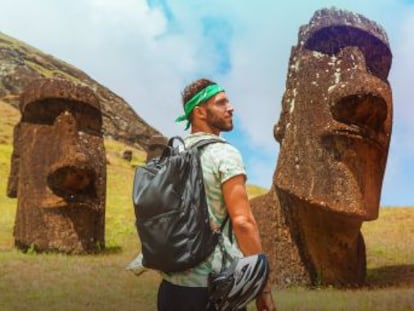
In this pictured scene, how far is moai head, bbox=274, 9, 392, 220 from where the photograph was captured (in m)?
9.36

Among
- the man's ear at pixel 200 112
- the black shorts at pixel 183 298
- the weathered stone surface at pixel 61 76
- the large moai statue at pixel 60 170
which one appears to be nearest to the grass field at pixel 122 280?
the large moai statue at pixel 60 170

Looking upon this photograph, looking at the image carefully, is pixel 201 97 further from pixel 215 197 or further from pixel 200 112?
pixel 215 197

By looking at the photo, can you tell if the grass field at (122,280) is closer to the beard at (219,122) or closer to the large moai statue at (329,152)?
the large moai statue at (329,152)

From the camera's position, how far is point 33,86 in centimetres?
1466

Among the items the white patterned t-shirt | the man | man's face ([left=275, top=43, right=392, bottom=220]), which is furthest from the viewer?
man's face ([left=275, top=43, right=392, bottom=220])

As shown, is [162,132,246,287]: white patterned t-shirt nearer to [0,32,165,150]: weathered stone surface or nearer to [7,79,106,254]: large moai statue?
[7,79,106,254]: large moai statue

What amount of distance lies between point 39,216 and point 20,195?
822 mm

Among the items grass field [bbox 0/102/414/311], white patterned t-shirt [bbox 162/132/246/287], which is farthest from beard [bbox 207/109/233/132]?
grass field [bbox 0/102/414/311]

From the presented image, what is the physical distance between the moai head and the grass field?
4.51ft

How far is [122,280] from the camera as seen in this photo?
10234 mm

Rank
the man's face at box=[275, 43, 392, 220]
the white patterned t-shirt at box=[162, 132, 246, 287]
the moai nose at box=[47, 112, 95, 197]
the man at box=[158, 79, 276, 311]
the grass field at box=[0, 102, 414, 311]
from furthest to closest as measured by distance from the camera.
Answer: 1. the moai nose at box=[47, 112, 95, 197]
2. the man's face at box=[275, 43, 392, 220]
3. the grass field at box=[0, 102, 414, 311]
4. the white patterned t-shirt at box=[162, 132, 246, 287]
5. the man at box=[158, 79, 276, 311]

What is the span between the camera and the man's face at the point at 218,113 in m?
3.79

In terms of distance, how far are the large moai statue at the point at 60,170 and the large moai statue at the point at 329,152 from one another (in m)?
4.52

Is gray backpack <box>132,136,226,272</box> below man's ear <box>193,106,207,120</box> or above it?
below
